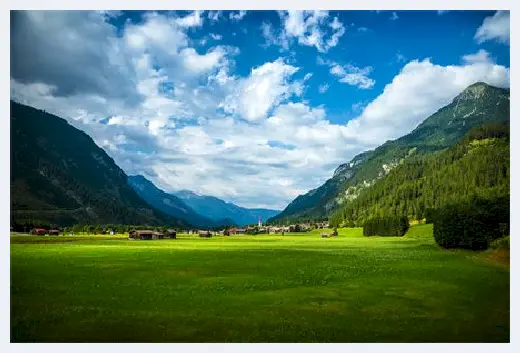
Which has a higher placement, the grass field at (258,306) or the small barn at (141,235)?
the small barn at (141,235)

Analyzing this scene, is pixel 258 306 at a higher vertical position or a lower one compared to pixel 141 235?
lower

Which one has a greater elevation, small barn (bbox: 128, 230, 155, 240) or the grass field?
small barn (bbox: 128, 230, 155, 240)

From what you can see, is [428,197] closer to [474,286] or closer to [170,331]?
[474,286]

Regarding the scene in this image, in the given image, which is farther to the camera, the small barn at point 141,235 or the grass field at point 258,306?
the small barn at point 141,235

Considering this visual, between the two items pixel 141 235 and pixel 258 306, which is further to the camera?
pixel 141 235

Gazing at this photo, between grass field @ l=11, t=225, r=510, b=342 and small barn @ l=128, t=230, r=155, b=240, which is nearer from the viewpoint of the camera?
grass field @ l=11, t=225, r=510, b=342

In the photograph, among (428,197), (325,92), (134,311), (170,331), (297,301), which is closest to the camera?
(170,331)

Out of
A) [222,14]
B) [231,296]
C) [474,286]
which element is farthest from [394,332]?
[222,14]

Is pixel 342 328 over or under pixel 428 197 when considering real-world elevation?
under

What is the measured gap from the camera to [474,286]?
90.5 feet

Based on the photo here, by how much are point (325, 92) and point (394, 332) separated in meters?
18.9

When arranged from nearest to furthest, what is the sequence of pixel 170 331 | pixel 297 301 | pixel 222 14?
1. pixel 170 331
2. pixel 297 301
3. pixel 222 14
